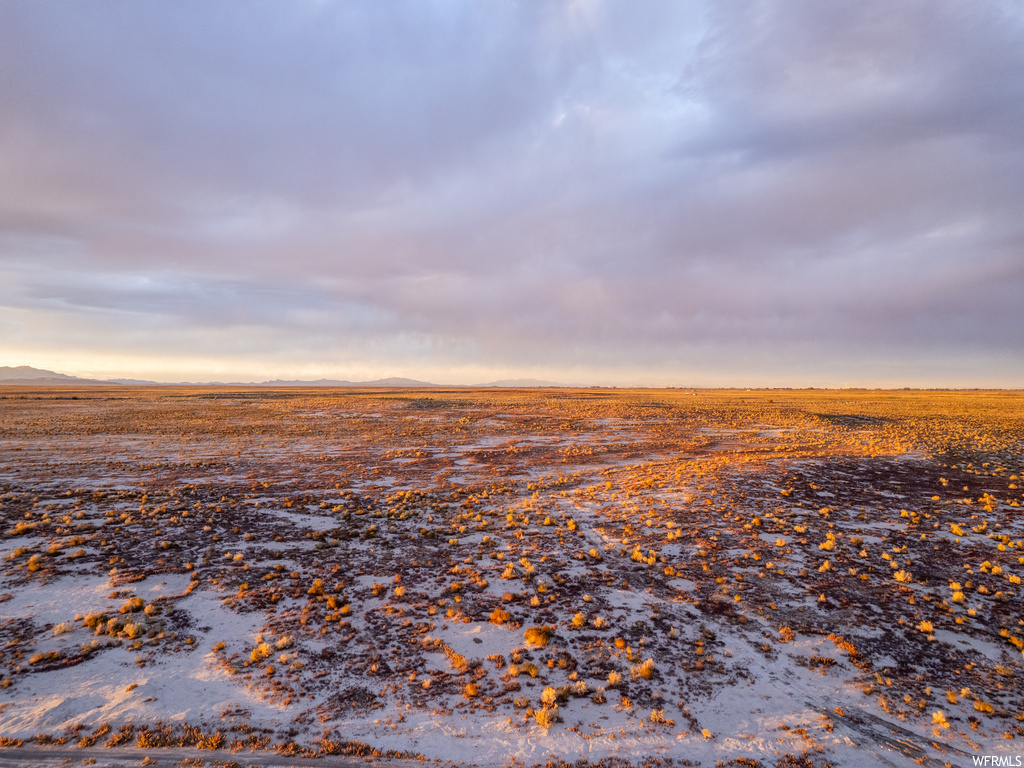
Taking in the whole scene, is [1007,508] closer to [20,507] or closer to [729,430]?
[729,430]

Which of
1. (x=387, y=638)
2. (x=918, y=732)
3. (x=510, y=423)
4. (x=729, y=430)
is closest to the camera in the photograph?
(x=918, y=732)

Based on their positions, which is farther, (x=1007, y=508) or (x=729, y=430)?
(x=729, y=430)

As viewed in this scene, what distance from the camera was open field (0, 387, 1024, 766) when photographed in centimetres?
707

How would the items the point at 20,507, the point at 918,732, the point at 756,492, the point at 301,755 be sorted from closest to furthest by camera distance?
the point at 301,755 < the point at 918,732 < the point at 20,507 < the point at 756,492

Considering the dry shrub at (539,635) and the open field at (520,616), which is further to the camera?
the dry shrub at (539,635)

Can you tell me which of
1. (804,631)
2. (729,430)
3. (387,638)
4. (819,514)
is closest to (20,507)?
(387,638)

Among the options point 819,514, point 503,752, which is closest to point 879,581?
point 819,514

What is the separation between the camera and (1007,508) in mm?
18125

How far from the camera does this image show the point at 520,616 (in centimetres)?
1045

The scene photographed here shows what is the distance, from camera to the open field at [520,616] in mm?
7074

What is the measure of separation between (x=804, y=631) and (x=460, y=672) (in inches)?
290

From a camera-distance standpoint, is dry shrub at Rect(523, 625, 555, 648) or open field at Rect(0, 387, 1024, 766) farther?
dry shrub at Rect(523, 625, 555, 648)

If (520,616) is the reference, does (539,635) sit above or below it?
above

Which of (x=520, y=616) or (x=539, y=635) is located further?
(x=520, y=616)
